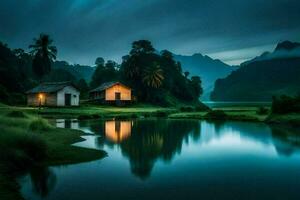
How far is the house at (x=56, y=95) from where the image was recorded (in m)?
74.1

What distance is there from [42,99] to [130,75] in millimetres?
41898

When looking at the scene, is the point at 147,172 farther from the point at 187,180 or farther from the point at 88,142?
the point at 88,142

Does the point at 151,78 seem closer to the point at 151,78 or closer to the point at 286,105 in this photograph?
the point at 151,78

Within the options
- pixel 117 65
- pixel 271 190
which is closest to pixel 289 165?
pixel 271 190

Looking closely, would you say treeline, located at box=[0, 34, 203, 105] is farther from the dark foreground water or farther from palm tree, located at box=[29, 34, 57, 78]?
the dark foreground water

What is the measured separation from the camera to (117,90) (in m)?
95.9

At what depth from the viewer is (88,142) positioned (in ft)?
89.8

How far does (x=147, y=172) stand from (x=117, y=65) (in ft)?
498

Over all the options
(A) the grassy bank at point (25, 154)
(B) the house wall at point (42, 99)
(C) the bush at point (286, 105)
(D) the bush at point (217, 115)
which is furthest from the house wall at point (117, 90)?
(A) the grassy bank at point (25, 154)

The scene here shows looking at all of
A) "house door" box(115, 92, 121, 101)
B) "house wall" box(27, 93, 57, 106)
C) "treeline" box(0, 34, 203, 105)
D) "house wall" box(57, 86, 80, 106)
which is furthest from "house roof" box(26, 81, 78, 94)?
"house door" box(115, 92, 121, 101)

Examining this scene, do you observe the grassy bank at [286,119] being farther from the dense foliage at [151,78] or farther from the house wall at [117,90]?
the dense foliage at [151,78]

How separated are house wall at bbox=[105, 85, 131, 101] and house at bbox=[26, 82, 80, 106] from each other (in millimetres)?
16477

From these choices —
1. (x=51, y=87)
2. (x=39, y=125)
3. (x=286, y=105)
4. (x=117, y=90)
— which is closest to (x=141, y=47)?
(x=117, y=90)

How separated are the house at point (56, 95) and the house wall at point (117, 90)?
16477mm
